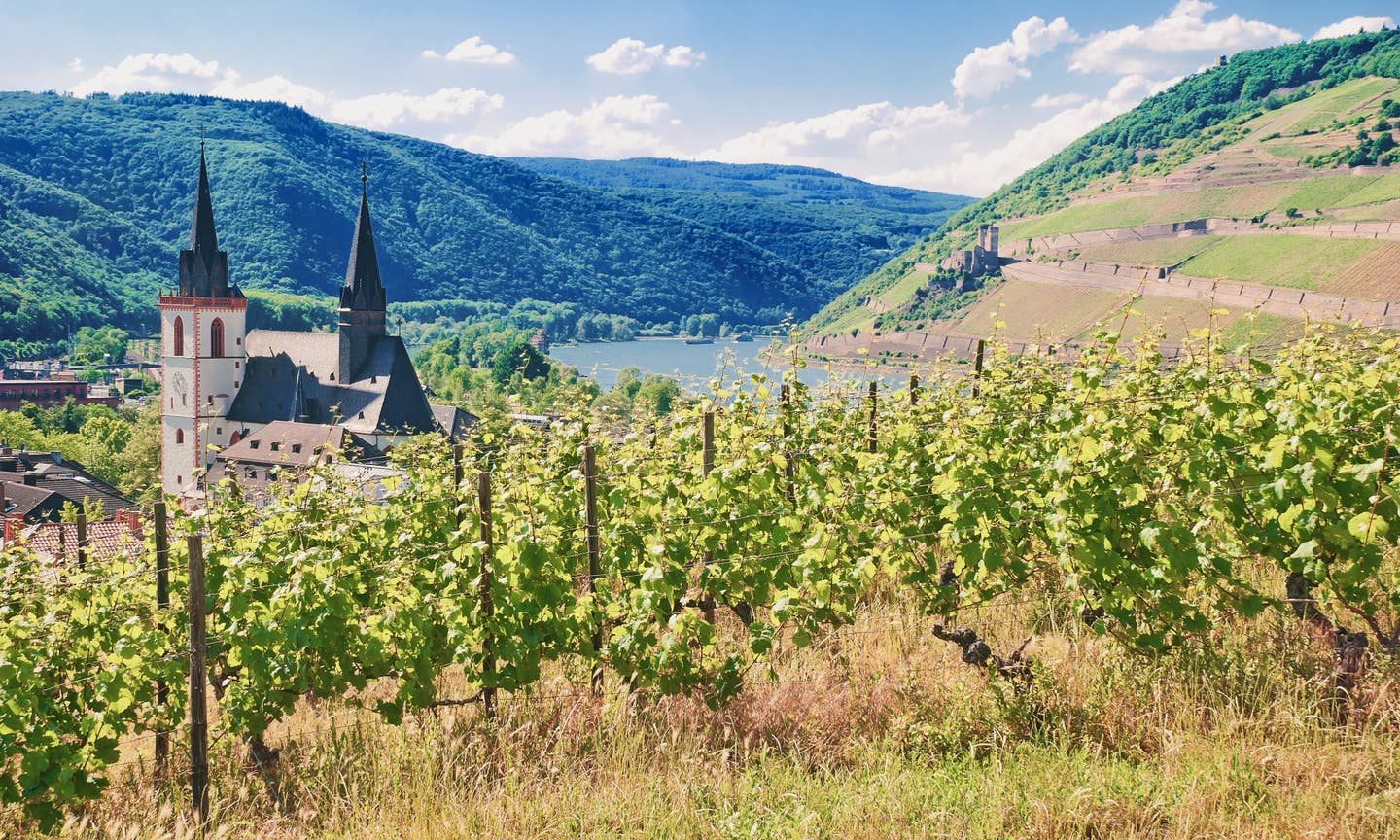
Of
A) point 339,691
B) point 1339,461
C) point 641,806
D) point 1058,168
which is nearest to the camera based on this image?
point 641,806

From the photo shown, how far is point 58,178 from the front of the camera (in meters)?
199

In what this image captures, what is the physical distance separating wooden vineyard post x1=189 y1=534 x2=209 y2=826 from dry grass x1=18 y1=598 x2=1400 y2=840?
9 cm

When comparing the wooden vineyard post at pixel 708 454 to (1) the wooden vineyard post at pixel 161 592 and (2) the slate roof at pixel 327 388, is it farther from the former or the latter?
(2) the slate roof at pixel 327 388

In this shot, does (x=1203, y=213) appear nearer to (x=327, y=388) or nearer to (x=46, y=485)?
(x=327, y=388)

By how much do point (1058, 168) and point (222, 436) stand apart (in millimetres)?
165039

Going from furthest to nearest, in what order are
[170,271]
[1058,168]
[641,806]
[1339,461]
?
[1058,168] < [170,271] < [1339,461] < [641,806]

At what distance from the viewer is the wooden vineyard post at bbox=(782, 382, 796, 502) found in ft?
18.5

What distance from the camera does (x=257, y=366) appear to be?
178ft

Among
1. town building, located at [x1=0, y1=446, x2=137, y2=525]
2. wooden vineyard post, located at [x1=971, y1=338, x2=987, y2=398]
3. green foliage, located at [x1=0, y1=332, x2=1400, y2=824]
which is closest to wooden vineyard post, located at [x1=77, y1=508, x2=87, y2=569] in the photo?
green foliage, located at [x1=0, y1=332, x2=1400, y2=824]

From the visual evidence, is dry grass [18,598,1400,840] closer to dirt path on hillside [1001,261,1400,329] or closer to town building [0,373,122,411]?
town building [0,373,122,411]

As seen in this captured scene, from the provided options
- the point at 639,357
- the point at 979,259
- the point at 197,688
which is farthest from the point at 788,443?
the point at 639,357

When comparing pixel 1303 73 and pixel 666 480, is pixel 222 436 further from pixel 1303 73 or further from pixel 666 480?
pixel 1303 73

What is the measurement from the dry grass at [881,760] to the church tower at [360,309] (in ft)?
160

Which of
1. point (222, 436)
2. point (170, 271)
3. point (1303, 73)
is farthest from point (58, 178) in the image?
point (1303, 73)
